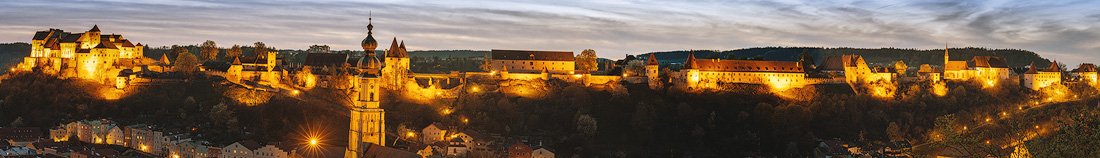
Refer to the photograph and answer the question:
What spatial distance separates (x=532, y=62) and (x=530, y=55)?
26.8 inches

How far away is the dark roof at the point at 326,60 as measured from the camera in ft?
257

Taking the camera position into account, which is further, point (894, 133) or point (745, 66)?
point (745, 66)

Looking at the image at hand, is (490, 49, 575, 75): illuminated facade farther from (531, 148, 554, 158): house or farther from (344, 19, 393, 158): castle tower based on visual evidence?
(344, 19, 393, 158): castle tower

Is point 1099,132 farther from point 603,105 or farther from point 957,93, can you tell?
point 957,93

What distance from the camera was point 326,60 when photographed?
79.1 metres

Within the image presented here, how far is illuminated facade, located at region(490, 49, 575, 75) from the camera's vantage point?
262ft

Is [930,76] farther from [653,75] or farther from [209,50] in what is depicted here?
[209,50]

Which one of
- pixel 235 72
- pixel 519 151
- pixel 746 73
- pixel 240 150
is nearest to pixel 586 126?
pixel 519 151

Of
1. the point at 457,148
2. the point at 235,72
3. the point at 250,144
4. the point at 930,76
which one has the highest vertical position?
the point at 930,76

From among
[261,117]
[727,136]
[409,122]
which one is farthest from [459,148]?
[727,136]

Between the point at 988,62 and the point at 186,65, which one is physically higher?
the point at 988,62

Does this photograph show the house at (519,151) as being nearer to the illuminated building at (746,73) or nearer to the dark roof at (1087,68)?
the illuminated building at (746,73)

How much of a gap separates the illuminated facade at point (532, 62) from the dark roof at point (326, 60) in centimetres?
916

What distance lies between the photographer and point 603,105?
7394cm
